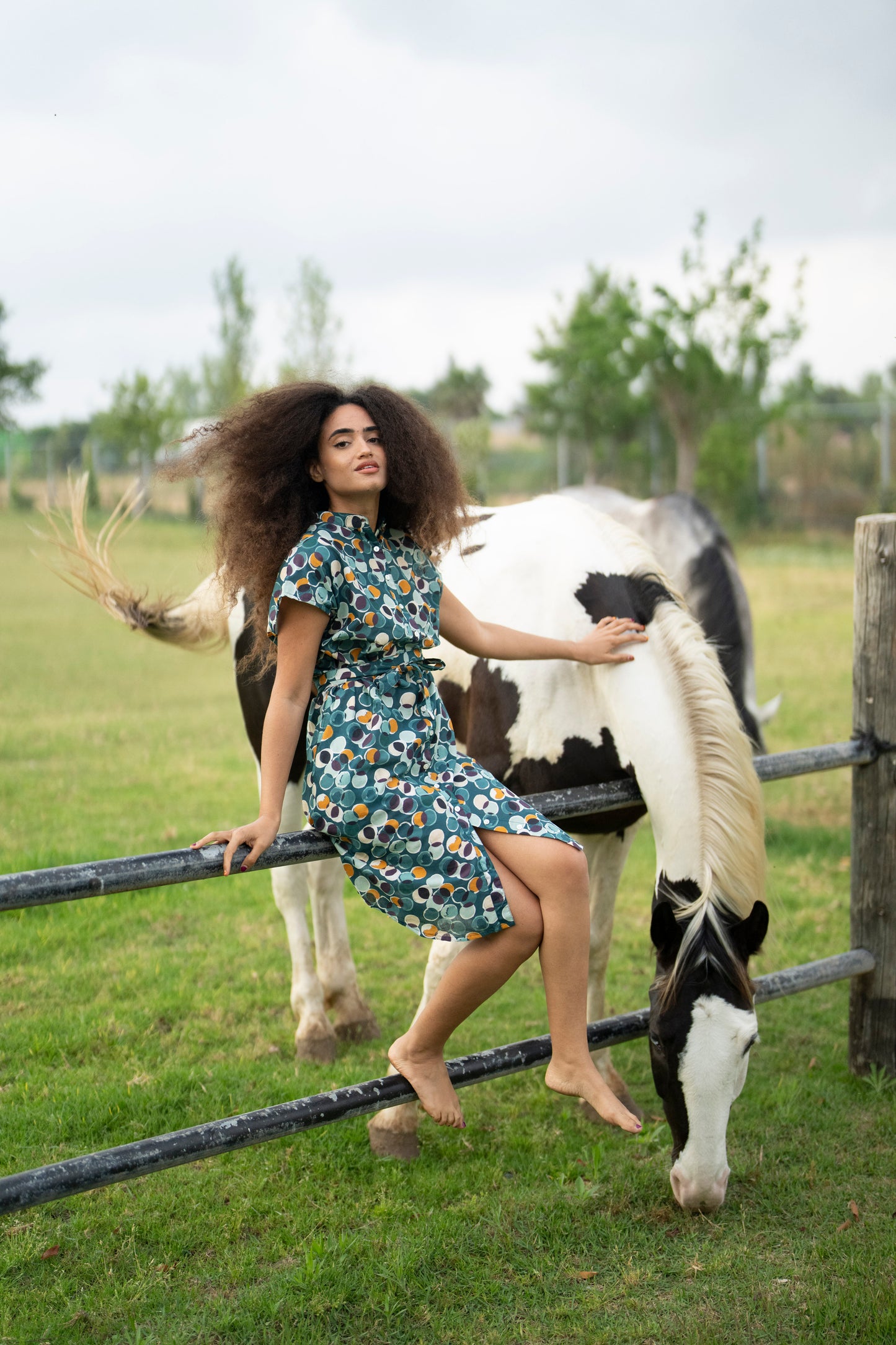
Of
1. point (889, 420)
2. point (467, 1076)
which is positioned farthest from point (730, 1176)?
point (889, 420)

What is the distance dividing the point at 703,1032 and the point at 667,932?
0.23m

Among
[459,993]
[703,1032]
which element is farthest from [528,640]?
[703,1032]

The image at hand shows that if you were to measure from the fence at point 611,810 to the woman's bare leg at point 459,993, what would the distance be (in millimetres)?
57

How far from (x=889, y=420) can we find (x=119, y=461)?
1535cm

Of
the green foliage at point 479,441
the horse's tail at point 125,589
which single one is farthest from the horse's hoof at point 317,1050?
the green foliage at point 479,441

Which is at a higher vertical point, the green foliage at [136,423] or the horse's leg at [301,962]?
the green foliage at [136,423]

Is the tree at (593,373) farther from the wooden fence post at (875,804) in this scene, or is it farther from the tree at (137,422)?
the wooden fence post at (875,804)

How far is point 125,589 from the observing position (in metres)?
3.53

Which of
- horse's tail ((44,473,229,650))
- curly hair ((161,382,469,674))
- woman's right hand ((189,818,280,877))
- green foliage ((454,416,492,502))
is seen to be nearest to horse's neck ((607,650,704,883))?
curly hair ((161,382,469,674))

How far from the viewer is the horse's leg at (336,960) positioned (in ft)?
12.3

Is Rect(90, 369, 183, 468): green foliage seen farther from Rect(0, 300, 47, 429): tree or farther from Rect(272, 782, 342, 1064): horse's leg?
Rect(272, 782, 342, 1064): horse's leg

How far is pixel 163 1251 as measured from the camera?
251cm

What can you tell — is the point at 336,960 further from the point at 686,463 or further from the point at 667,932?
the point at 686,463

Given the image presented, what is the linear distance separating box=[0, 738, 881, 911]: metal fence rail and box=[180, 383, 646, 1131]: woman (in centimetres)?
4
